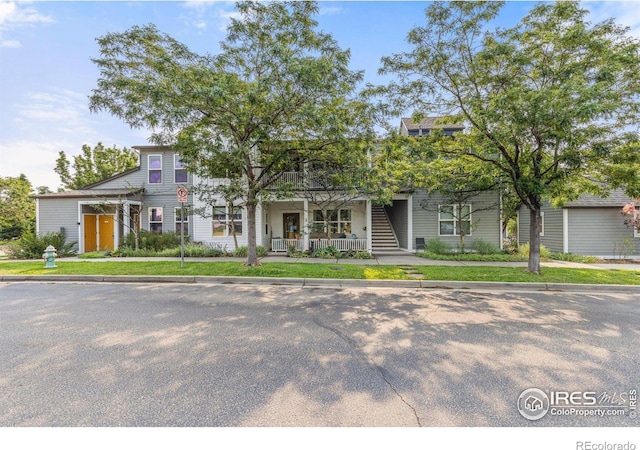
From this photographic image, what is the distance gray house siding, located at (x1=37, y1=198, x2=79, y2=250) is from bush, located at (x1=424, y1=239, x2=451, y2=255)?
1914 centimetres

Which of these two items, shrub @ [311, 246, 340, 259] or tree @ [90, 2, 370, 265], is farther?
shrub @ [311, 246, 340, 259]

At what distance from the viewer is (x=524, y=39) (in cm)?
750

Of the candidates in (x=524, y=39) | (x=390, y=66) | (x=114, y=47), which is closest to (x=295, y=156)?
(x=390, y=66)

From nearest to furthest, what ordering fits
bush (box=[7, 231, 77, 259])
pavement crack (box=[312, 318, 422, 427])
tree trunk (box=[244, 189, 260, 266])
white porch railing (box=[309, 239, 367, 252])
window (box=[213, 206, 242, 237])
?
pavement crack (box=[312, 318, 422, 427]), tree trunk (box=[244, 189, 260, 266]), bush (box=[7, 231, 77, 259]), white porch railing (box=[309, 239, 367, 252]), window (box=[213, 206, 242, 237])

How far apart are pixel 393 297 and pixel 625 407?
409cm

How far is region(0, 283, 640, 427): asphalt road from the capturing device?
2463 millimetres

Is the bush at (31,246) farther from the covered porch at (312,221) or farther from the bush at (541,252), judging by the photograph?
the bush at (541,252)

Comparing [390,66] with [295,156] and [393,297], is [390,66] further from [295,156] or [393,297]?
[393,297]

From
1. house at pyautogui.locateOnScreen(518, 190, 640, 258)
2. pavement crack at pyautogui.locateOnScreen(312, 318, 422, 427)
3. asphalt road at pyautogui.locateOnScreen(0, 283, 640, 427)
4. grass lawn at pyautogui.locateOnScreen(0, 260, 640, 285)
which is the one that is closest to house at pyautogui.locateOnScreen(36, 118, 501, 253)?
house at pyautogui.locateOnScreen(518, 190, 640, 258)

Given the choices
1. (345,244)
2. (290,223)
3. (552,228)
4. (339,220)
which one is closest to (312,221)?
(290,223)

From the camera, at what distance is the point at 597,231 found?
1362cm

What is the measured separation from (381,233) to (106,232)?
54.5ft

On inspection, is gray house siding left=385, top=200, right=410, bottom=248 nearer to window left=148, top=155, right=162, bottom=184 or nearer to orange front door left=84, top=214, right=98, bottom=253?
window left=148, top=155, right=162, bottom=184

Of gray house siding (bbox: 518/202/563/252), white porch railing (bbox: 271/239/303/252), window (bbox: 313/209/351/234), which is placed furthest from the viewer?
window (bbox: 313/209/351/234)
